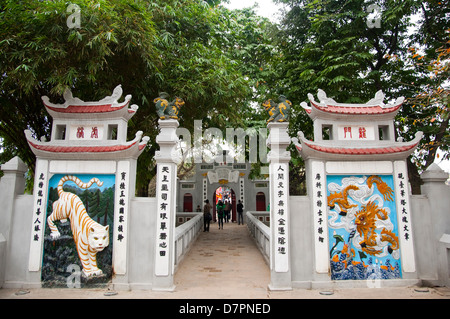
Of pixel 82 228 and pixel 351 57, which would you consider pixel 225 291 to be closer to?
pixel 82 228

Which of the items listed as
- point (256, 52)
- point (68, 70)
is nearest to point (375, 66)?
point (256, 52)

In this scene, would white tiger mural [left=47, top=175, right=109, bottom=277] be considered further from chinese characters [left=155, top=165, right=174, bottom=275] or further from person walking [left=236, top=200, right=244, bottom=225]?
person walking [left=236, top=200, right=244, bottom=225]

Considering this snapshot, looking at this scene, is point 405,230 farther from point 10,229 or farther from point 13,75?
point 13,75

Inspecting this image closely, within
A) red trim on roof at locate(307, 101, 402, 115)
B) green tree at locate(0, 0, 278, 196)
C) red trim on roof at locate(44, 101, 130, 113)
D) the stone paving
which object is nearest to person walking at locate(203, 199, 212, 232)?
green tree at locate(0, 0, 278, 196)

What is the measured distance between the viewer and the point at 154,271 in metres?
5.37

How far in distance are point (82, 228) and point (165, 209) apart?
5.25ft

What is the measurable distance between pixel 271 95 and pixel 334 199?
19.8 feet

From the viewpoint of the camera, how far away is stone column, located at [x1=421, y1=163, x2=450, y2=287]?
5.50 m

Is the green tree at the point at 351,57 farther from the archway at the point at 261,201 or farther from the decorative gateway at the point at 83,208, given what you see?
the archway at the point at 261,201

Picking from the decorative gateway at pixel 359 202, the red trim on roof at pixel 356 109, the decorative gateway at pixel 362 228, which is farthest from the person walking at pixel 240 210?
the red trim on roof at pixel 356 109

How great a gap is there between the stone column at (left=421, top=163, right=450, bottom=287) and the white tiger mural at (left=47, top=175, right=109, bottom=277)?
631 cm

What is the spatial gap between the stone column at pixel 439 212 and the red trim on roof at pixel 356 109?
147cm

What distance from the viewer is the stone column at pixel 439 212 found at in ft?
18.1

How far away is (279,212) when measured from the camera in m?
5.52
